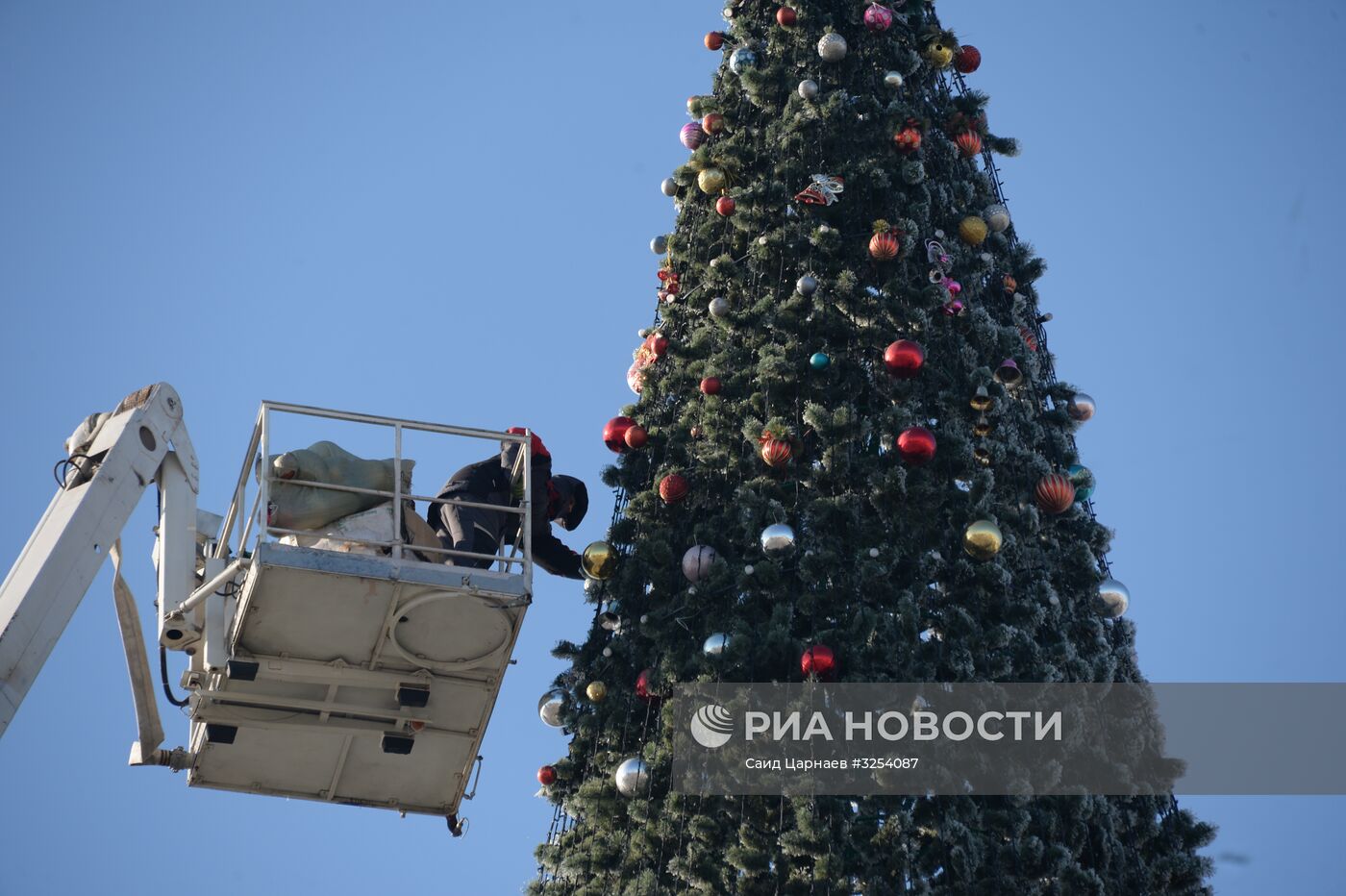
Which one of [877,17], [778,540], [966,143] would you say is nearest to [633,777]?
[778,540]

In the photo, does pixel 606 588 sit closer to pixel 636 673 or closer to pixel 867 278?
pixel 636 673

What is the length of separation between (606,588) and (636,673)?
3.43ft

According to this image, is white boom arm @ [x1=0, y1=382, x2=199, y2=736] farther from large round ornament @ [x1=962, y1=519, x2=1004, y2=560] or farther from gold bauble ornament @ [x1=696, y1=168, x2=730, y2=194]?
large round ornament @ [x1=962, y1=519, x2=1004, y2=560]

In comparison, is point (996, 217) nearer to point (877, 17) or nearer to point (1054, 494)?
point (877, 17)

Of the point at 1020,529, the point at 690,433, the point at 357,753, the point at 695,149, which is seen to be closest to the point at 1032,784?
the point at 1020,529

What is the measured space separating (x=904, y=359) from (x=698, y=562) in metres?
2.58

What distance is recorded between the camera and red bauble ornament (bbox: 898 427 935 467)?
54.7 feet

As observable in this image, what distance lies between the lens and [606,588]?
58.6 feet

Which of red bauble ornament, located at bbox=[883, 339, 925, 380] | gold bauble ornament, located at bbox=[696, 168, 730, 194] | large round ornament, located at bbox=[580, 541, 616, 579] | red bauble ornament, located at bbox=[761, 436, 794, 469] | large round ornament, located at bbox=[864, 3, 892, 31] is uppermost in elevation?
large round ornament, located at bbox=[864, 3, 892, 31]

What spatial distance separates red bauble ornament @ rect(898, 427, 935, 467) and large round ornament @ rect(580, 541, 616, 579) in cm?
289

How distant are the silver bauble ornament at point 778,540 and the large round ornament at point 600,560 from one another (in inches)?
73.7

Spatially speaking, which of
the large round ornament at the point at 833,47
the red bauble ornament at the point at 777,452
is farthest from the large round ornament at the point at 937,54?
the red bauble ornament at the point at 777,452

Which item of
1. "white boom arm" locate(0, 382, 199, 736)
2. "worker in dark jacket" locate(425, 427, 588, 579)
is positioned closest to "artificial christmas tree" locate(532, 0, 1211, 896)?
"worker in dark jacket" locate(425, 427, 588, 579)

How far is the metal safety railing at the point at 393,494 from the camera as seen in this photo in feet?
53.5
